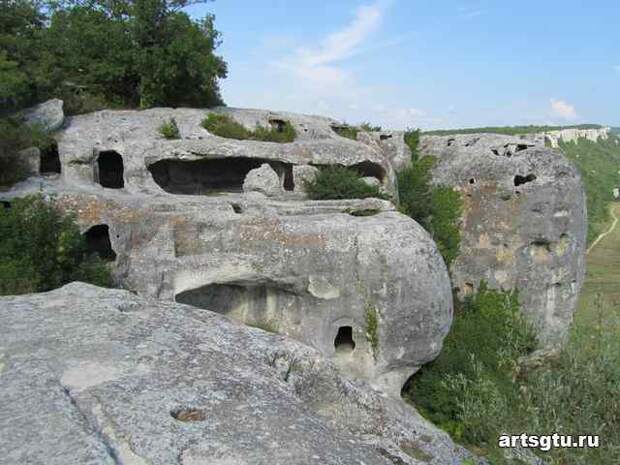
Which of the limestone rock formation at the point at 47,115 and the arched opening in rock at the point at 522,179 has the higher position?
the limestone rock formation at the point at 47,115

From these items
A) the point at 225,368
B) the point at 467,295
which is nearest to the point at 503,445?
the point at 225,368

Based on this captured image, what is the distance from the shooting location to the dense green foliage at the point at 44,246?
33.4 ft

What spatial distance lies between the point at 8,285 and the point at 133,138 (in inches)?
257

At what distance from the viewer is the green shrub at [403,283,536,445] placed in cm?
1170

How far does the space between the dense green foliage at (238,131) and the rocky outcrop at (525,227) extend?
5497mm

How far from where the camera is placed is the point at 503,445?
6.88m

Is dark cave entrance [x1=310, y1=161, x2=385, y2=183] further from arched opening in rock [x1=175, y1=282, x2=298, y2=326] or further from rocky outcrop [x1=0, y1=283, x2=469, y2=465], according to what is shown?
rocky outcrop [x1=0, y1=283, x2=469, y2=465]

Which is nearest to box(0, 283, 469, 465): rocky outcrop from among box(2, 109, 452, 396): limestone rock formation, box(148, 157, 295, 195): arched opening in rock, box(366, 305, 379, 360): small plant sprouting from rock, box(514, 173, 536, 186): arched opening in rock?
box(2, 109, 452, 396): limestone rock formation

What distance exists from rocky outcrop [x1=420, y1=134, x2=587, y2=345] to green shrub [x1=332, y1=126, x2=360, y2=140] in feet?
11.1

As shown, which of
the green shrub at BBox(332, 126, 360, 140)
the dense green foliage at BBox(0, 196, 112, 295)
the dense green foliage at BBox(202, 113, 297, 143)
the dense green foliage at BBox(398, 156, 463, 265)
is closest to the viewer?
the dense green foliage at BBox(0, 196, 112, 295)

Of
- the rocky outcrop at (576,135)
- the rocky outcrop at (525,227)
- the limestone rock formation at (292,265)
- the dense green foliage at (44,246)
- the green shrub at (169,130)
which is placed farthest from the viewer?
the rocky outcrop at (576,135)

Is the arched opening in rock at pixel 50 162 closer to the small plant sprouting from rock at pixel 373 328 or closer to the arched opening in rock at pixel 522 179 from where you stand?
the small plant sprouting from rock at pixel 373 328

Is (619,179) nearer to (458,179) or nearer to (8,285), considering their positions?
(458,179)

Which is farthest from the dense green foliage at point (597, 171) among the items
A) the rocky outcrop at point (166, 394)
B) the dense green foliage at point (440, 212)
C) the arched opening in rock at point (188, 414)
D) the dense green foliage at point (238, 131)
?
the arched opening in rock at point (188, 414)
